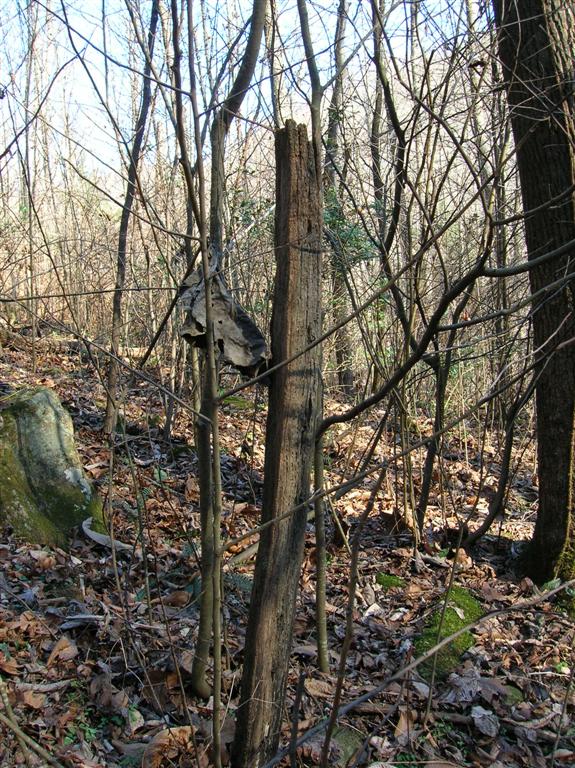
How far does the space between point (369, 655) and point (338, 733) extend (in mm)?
721

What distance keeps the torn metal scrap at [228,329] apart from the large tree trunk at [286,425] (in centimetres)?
11

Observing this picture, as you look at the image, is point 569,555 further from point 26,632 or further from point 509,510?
point 26,632

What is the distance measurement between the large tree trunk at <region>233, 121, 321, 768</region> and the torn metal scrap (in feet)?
0.37

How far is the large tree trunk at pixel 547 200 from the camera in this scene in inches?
157

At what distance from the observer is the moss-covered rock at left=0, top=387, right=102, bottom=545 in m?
4.20

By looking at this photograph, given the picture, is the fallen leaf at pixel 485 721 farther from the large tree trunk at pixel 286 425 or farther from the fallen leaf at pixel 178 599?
the fallen leaf at pixel 178 599

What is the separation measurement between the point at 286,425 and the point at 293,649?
78.9 inches

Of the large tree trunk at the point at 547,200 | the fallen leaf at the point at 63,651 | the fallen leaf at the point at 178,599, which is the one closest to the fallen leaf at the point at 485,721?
the large tree trunk at the point at 547,200

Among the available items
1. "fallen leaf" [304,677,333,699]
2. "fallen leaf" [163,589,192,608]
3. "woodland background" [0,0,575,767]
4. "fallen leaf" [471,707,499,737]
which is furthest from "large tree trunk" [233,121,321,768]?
"fallen leaf" [163,589,192,608]

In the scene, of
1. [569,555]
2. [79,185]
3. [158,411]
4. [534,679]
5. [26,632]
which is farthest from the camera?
[79,185]

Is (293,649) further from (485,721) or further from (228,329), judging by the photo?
(228,329)

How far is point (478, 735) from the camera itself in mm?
3090

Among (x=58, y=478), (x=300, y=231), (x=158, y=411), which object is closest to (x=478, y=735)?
(x=300, y=231)

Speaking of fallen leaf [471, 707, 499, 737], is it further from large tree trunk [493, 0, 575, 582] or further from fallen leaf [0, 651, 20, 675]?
fallen leaf [0, 651, 20, 675]
